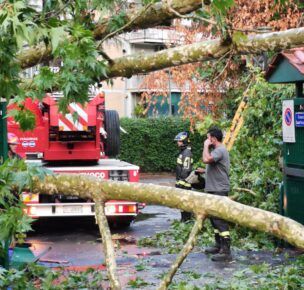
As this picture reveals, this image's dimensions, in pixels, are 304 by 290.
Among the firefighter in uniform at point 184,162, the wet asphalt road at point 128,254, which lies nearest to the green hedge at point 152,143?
the wet asphalt road at point 128,254

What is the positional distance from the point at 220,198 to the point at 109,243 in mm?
959

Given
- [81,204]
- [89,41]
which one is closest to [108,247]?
[89,41]

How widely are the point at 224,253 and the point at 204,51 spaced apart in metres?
4.39

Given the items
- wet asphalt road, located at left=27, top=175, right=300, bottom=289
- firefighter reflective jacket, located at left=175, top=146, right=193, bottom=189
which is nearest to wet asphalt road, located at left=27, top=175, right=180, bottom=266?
wet asphalt road, located at left=27, top=175, right=300, bottom=289

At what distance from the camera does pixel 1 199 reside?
17.2 ft

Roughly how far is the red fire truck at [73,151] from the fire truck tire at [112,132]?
0.8 inches

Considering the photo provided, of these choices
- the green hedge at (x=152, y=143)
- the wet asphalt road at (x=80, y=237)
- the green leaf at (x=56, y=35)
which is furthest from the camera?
the green hedge at (x=152, y=143)

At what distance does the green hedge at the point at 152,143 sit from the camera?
31578mm

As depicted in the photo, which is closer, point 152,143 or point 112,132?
point 112,132

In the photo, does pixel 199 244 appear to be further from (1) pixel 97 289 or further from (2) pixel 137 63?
(2) pixel 137 63

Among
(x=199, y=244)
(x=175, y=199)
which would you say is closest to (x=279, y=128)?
(x=199, y=244)

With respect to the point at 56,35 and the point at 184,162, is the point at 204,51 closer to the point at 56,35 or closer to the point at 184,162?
the point at 56,35

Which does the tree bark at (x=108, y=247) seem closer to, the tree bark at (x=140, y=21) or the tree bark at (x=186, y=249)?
the tree bark at (x=186, y=249)

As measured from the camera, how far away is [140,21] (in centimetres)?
720
